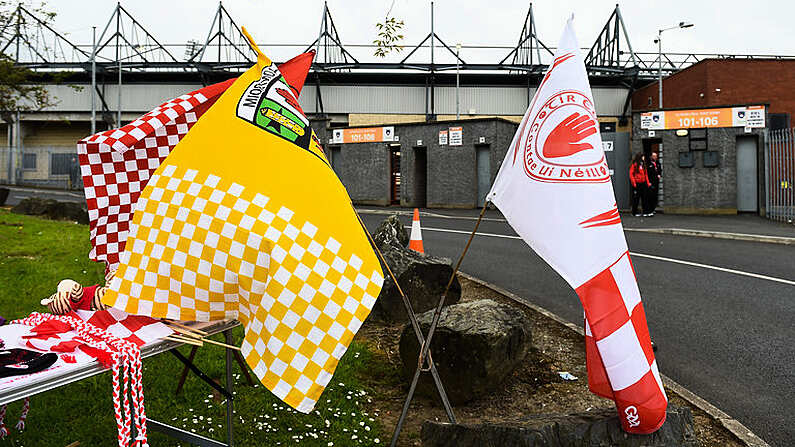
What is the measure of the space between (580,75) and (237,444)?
2774mm

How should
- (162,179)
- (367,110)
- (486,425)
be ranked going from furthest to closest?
(367,110)
(486,425)
(162,179)

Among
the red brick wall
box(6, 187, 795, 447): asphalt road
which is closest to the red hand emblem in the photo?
box(6, 187, 795, 447): asphalt road

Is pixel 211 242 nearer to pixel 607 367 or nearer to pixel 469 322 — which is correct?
pixel 607 367

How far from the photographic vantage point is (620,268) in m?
2.60

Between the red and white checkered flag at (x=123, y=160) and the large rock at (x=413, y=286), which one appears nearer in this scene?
the red and white checkered flag at (x=123, y=160)

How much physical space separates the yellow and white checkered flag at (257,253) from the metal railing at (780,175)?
1862cm

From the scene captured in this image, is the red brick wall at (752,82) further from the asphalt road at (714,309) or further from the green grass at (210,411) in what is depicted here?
the green grass at (210,411)

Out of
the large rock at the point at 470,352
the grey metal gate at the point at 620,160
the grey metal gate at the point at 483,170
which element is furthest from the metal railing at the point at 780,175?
the large rock at the point at 470,352

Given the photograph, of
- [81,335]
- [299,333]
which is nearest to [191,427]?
[81,335]

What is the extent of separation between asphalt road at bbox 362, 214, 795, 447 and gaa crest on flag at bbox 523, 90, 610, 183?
95.3 inches

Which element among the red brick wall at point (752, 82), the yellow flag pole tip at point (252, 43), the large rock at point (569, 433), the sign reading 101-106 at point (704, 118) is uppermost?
the red brick wall at point (752, 82)

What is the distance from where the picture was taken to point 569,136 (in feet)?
8.90

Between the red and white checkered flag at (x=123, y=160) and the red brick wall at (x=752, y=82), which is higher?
the red brick wall at (x=752, y=82)

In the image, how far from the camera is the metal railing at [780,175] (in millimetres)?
17469
